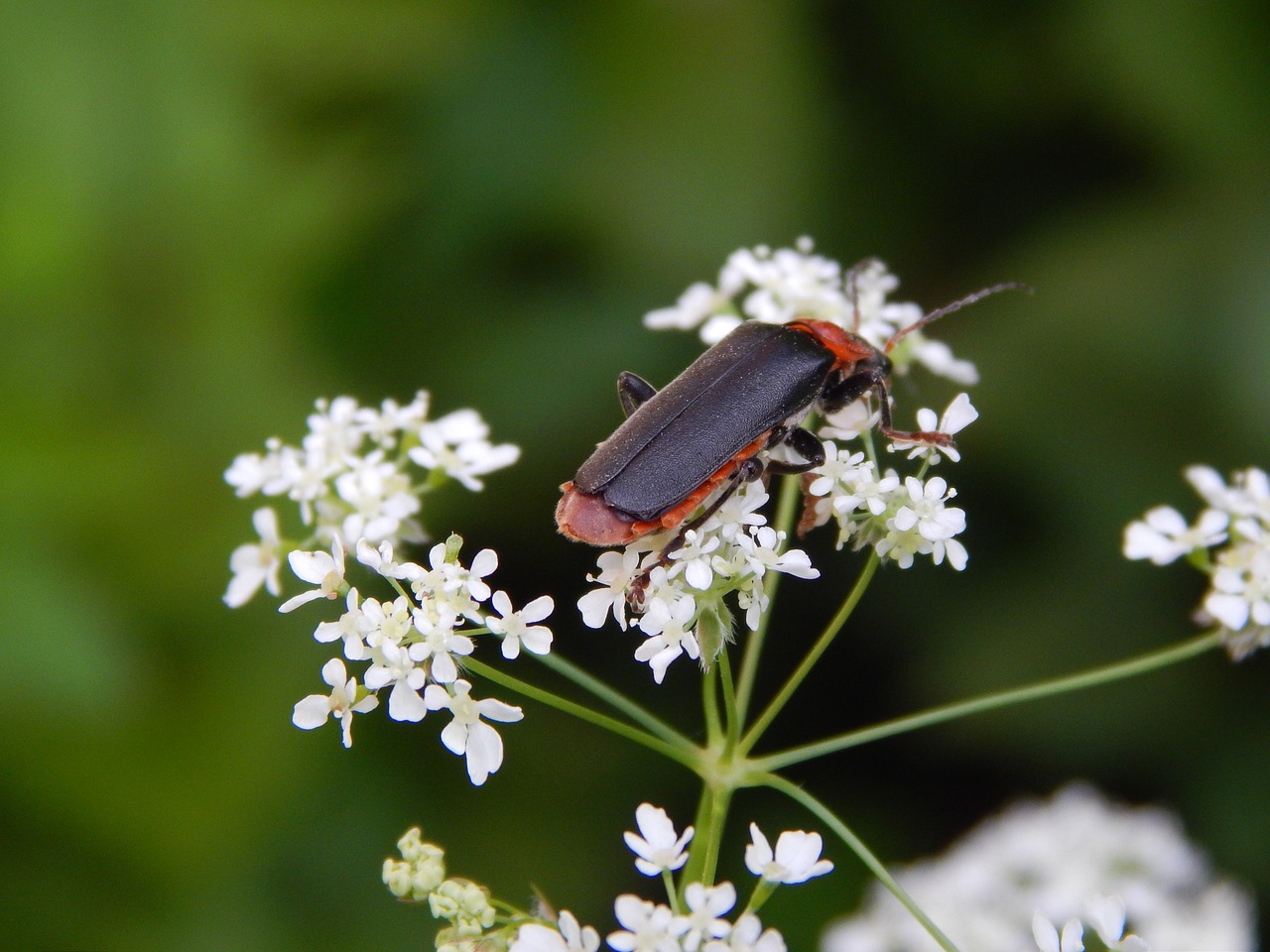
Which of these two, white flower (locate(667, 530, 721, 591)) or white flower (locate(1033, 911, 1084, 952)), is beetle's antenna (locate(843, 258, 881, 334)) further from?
white flower (locate(1033, 911, 1084, 952))

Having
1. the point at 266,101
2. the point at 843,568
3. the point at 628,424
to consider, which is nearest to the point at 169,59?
the point at 266,101

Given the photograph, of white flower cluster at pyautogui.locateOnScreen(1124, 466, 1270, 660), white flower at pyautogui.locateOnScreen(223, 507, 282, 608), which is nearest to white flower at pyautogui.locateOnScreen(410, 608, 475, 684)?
white flower at pyautogui.locateOnScreen(223, 507, 282, 608)

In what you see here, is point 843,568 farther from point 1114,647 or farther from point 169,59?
point 169,59

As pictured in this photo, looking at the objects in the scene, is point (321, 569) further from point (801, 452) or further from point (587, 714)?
point (801, 452)

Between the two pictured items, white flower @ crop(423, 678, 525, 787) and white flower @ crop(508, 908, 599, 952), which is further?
white flower @ crop(423, 678, 525, 787)

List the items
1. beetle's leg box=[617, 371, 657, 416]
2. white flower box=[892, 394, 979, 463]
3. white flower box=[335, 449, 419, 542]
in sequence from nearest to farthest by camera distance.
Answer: white flower box=[892, 394, 979, 463]
white flower box=[335, 449, 419, 542]
beetle's leg box=[617, 371, 657, 416]

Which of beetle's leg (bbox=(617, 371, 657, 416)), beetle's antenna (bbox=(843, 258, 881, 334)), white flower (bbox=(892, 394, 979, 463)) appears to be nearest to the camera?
white flower (bbox=(892, 394, 979, 463))

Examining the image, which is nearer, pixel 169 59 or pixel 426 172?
pixel 169 59
